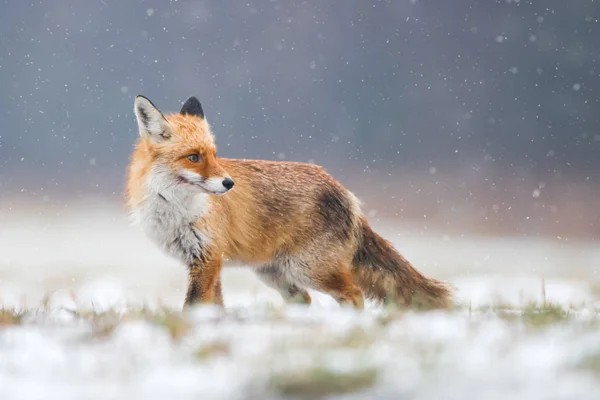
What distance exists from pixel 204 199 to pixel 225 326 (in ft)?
7.13

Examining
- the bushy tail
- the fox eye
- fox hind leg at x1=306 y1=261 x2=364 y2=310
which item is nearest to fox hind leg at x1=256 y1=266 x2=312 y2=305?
fox hind leg at x1=306 y1=261 x2=364 y2=310

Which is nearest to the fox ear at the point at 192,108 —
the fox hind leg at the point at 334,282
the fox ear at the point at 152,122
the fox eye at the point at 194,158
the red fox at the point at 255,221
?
the red fox at the point at 255,221

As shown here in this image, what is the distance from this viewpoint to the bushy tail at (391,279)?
19.8 ft

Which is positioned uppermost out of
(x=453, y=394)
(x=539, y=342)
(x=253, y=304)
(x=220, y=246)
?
(x=220, y=246)

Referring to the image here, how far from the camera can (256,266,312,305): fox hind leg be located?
600 cm

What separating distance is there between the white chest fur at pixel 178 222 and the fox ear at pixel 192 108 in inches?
34.9

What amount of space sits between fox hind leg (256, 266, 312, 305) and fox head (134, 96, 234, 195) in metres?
1.19

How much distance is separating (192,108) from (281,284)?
180 centimetres

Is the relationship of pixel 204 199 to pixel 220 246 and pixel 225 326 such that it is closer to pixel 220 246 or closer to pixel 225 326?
pixel 220 246

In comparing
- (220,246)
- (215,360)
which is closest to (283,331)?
(215,360)

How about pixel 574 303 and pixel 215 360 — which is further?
pixel 574 303

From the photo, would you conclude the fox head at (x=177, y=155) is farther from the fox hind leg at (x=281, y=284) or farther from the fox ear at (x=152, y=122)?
the fox hind leg at (x=281, y=284)

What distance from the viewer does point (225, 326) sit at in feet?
11.3

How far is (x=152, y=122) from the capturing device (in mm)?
5426
